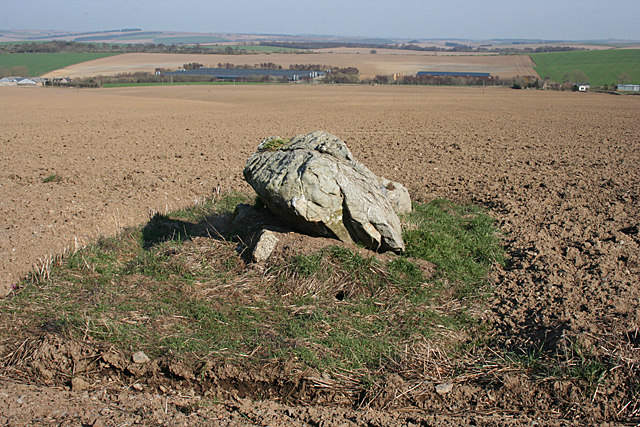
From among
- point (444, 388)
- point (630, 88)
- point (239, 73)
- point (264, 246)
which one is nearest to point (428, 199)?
point (264, 246)

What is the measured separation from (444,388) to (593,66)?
326 ft

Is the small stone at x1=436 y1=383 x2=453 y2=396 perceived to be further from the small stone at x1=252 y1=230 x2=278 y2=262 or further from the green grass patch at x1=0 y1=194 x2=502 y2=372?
the small stone at x1=252 y1=230 x2=278 y2=262

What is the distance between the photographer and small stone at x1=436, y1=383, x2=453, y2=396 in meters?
4.44

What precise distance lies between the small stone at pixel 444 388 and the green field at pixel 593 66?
243 ft

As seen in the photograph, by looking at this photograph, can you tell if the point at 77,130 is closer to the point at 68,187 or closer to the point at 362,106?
the point at 68,187

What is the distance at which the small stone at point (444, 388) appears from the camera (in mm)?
4441

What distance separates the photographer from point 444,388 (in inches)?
176

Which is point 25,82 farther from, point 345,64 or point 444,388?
point 444,388

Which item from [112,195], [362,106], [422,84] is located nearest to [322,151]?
[112,195]

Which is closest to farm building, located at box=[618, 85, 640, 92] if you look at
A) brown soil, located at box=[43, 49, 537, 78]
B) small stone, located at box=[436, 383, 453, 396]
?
brown soil, located at box=[43, 49, 537, 78]

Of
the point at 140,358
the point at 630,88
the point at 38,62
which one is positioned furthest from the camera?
the point at 38,62

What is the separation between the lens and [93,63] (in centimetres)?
8850

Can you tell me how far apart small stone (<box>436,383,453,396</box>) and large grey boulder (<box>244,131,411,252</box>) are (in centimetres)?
240

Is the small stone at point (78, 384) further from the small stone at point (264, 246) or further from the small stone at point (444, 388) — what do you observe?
the small stone at point (444, 388)
